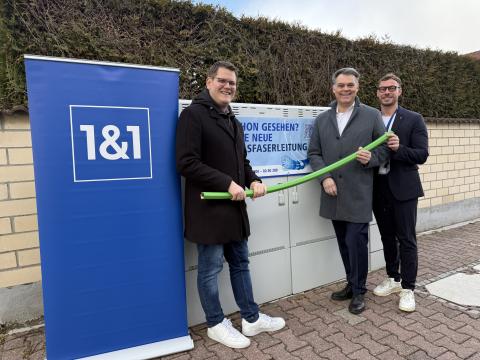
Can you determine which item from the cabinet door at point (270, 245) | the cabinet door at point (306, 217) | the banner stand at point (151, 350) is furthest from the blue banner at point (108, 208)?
the cabinet door at point (306, 217)

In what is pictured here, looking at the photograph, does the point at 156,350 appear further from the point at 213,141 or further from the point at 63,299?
the point at 213,141

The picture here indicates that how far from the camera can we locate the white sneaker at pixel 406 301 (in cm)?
295

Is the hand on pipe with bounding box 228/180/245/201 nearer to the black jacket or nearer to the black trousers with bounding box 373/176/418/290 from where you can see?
the black jacket

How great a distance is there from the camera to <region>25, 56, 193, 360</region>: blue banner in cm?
207

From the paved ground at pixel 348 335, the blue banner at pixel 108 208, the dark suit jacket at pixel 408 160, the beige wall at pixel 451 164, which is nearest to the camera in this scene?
the blue banner at pixel 108 208

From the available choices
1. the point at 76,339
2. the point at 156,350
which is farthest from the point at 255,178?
the point at 76,339

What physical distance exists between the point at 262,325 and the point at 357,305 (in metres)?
0.89

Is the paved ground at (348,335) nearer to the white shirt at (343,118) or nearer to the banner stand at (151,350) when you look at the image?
the banner stand at (151,350)

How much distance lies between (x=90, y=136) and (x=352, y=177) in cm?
205

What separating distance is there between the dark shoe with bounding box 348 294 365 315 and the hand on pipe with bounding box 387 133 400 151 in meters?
1.30

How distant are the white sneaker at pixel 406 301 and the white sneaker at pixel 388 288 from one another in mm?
226

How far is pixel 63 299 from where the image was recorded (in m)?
2.16

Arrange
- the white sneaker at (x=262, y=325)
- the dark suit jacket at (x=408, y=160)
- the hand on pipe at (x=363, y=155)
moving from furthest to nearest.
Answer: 1. the dark suit jacket at (x=408, y=160)
2. the hand on pipe at (x=363, y=155)
3. the white sneaker at (x=262, y=325)

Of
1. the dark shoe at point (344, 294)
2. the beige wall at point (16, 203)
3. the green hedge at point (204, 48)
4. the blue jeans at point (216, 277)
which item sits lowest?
the dark shoe at point (344, 294)
